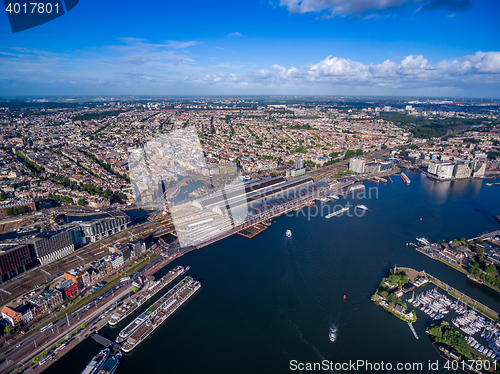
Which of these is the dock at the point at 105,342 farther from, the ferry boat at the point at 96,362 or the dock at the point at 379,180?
the dock at the point at 379,180

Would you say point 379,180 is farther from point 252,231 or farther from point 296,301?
point 296,301

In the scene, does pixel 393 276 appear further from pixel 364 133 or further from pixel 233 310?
pixel 364 133

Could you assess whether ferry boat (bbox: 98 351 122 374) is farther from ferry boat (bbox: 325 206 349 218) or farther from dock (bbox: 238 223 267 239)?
ferry boat (bbox: 325 206 349 218)

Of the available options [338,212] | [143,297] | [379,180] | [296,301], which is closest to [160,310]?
[143,297]

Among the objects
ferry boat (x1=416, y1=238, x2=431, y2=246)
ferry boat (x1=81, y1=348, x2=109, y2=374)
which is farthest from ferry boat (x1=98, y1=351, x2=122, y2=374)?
ferry boat (x1=416, y1=238, x2=431, y2=246)

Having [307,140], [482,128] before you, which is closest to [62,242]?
[307,140]
